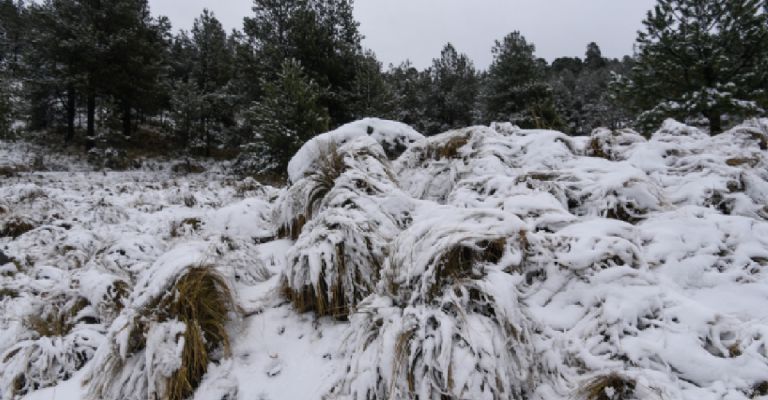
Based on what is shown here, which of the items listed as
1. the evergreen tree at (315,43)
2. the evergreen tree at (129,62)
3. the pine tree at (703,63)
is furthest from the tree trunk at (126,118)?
the pine tree at (703,63)

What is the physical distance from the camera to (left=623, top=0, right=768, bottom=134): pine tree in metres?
11.9

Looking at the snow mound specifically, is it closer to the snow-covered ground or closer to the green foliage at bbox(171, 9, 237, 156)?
the snow-covered ground

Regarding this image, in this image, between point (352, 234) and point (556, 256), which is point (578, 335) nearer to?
point (556, 256)

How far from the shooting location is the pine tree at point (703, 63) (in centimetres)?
1185

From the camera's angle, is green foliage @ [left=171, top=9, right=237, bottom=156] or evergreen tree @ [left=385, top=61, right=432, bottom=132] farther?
evergreen tree @ [left=385, top=61, right=432, bottom=132]

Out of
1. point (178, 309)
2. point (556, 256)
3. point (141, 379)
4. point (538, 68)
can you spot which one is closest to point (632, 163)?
point (556, 256)

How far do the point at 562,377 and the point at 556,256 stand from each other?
598 mm

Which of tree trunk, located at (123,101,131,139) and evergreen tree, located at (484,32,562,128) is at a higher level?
evergreen tree, located at (484,32,562,128)

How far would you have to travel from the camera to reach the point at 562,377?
4.93 feet

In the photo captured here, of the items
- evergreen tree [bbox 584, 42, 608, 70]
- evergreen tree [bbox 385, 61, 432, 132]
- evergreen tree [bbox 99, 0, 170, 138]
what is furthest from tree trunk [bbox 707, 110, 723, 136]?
evergreen tree [bbox 584, 42, 608, 70]

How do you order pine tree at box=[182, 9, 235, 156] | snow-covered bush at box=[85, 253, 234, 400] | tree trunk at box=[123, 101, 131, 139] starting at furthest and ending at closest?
pine tree at box=[182, 9, 235, 156]
tree trunk at box=[123, 101, 131, 139]
snow-covered bush at box=[85, 253, 234, 400]

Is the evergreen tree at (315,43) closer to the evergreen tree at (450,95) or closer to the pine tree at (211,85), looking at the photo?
the pine tree at (211,85)

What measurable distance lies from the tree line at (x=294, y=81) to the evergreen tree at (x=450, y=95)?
97 mm

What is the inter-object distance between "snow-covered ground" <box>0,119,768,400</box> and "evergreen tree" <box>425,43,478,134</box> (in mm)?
22058
